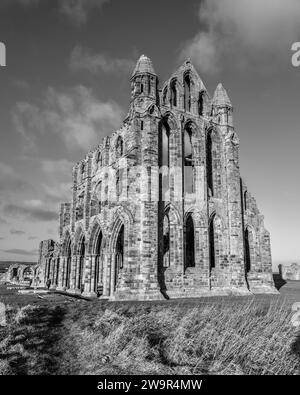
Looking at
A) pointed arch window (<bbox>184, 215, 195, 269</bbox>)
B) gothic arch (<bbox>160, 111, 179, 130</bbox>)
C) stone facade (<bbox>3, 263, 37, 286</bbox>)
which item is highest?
gothic arch (<bbox>160, 111, 179, 130</bbox>)

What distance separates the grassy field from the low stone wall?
87.7 feet

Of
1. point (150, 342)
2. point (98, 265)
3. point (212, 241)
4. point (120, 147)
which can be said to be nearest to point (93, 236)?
point (98, 265)

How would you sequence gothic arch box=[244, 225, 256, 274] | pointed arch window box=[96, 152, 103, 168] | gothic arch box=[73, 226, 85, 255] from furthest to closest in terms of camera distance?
gothic arch box=[73, 226, 85, 255]
pointed arch window box=[96, 152, 103, 168]
gothic arch box=[244, 225, 256, 274]

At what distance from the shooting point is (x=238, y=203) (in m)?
22.2

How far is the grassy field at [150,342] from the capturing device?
7512mm

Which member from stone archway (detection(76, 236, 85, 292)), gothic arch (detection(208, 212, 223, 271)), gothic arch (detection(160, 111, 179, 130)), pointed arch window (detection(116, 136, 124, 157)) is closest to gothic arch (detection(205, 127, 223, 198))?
gothic arch (detection(208, 212, 223, 271))

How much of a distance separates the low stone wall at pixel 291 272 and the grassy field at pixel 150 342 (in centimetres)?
2674

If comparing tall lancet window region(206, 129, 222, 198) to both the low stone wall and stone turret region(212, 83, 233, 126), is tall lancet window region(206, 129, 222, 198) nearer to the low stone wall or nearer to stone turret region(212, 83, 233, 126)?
stone turret region(212, 83, 233, 126)

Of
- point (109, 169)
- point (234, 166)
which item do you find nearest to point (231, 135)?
point (234, 166)

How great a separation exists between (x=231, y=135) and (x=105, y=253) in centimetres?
1202

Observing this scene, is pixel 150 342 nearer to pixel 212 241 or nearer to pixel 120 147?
pixel 212 241

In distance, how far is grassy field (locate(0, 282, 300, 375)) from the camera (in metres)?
7.51

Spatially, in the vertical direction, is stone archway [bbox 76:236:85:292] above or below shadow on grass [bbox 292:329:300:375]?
above

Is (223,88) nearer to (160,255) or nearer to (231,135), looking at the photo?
(231,135)
